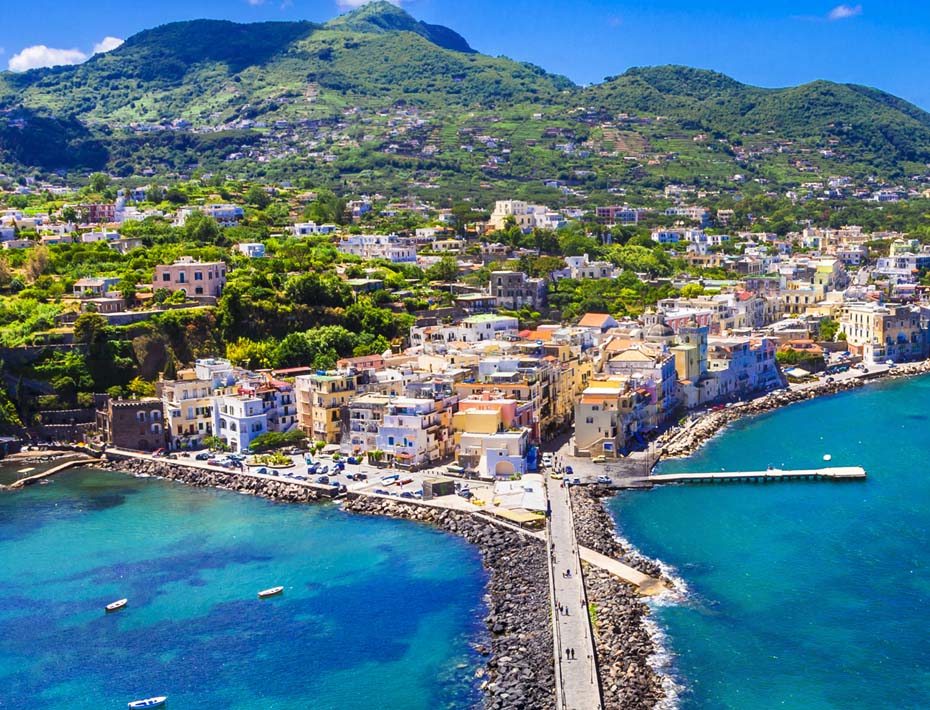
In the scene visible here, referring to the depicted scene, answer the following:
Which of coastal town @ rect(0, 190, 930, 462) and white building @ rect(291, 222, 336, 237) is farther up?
white building @ rect(291, 222, 336, 237)

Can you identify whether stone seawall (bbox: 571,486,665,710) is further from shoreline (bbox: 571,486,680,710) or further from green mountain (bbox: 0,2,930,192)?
green mountain (bbox: 0,2,930,192)

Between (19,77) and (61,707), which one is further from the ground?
(19,77)

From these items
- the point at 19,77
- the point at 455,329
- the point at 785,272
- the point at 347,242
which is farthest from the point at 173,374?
the point at 19,77

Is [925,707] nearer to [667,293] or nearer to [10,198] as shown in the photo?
[667,293]

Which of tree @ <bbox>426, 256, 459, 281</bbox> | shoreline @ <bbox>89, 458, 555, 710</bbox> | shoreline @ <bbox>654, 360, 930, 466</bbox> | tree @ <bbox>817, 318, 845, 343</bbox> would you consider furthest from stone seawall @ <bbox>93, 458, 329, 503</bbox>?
tree @ <bbox>817, 318, 845, 343</bbox>

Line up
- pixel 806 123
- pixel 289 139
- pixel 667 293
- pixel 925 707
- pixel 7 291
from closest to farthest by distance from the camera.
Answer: pixel 925 707 < pixel 7 291 < pixel 667 293 < pixel 289 139 < pixel 806 123

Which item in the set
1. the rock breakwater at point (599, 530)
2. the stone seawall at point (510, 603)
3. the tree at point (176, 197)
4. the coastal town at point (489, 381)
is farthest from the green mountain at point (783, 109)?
the stone seawall at point (510, 603)
